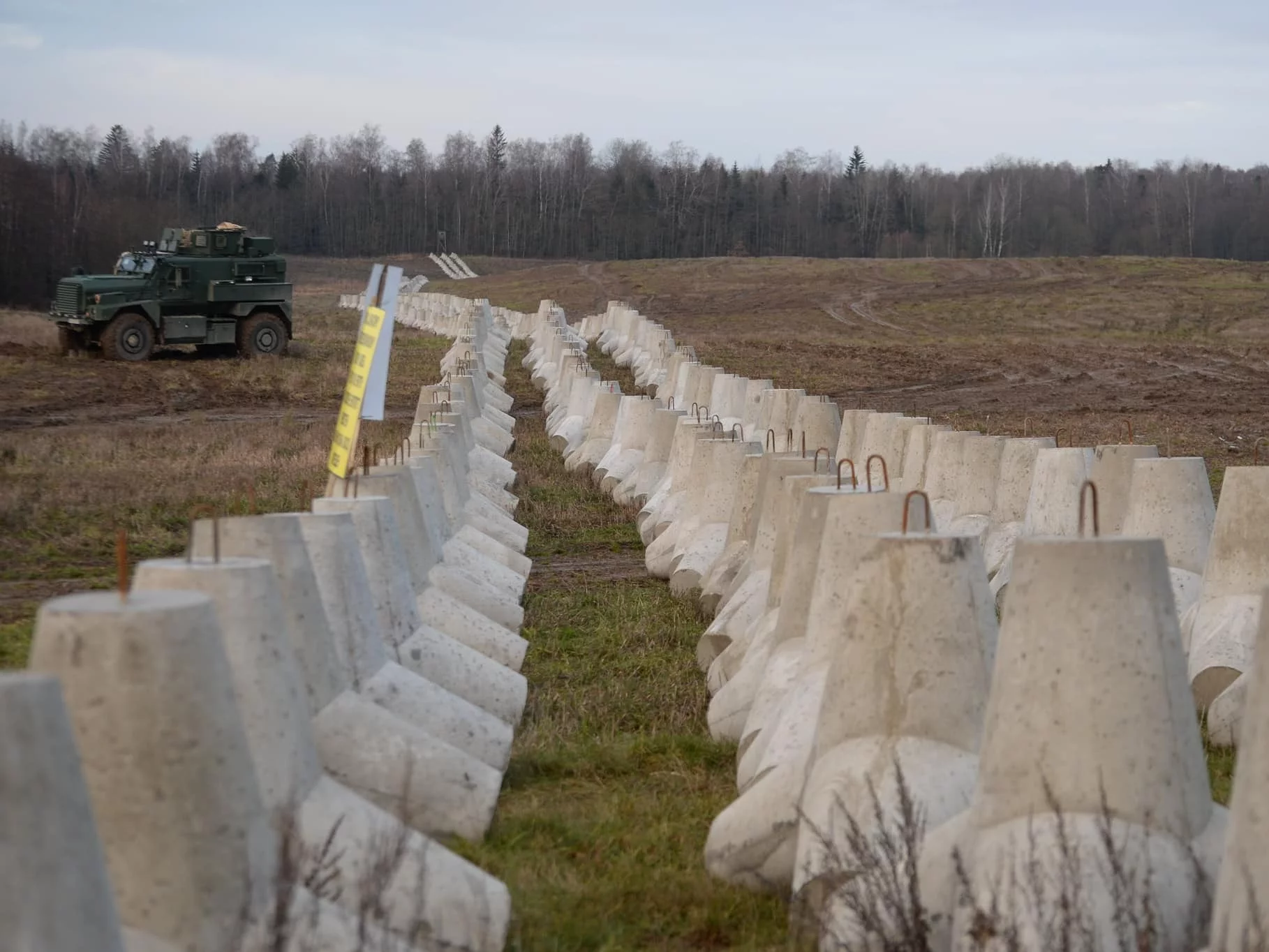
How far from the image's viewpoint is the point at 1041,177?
119938mm

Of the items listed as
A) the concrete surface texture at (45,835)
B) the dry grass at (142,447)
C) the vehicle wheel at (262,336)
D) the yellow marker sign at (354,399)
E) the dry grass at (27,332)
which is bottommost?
the dry grass at (27,332)

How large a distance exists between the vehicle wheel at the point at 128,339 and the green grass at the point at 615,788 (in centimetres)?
1877

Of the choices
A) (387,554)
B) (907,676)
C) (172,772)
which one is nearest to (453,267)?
(387,554)

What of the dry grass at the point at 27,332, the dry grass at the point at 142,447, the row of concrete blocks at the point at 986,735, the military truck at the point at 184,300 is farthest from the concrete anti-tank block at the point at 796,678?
the dry grass at the point at 27,332

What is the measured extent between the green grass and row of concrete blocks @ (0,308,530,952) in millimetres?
222

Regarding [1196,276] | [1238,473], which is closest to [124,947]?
[1238,473]

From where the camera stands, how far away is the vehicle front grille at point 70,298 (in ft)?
91.6

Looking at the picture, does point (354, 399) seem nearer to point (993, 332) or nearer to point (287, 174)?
point (993, 332)

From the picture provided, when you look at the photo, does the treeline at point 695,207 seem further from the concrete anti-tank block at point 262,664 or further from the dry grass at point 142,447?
the concrete anti-tank block at point 262,664

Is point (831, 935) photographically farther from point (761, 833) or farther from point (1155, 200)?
point (1155, 200)

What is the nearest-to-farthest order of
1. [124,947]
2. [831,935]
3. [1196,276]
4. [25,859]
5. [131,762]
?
[25,859]
[124,947]
[131,762]
[831,935]
[1196,276]

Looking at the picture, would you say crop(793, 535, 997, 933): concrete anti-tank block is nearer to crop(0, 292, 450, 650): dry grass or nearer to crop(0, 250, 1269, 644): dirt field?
crop(0, 292, 450, 650): dry grass

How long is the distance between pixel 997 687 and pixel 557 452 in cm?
1402

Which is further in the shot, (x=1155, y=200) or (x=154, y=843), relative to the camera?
(x=1155, y=200)
